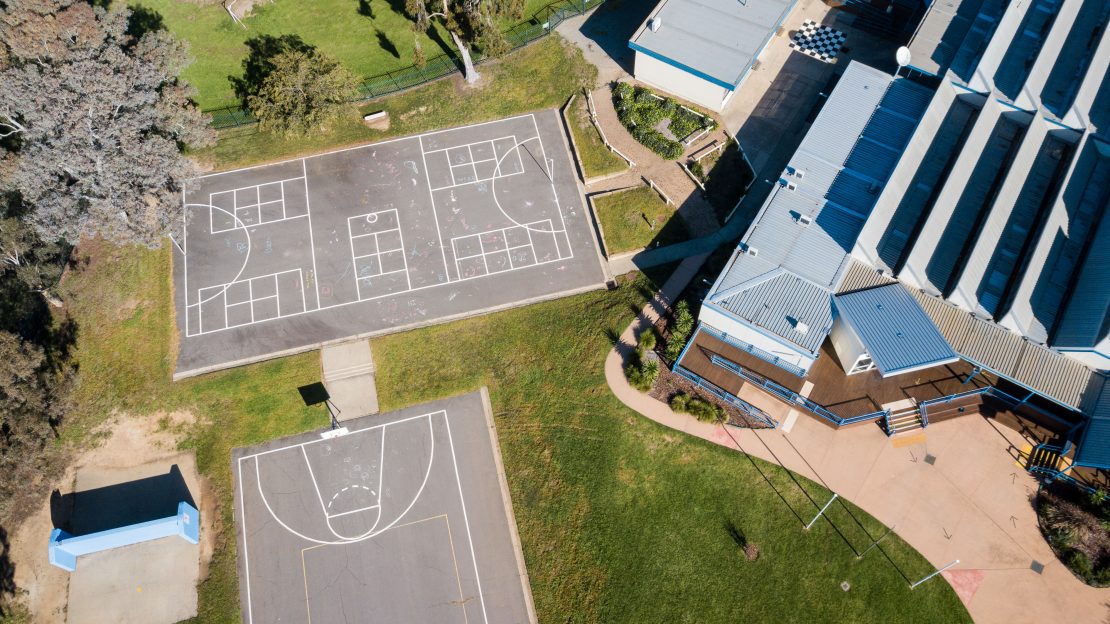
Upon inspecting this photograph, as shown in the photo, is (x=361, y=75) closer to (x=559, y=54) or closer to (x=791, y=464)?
(x=559, y=54)

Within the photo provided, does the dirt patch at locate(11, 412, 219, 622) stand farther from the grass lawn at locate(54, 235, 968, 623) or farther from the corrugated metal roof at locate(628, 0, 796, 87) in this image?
the corrugated metal roof at locate(628, 0, 796, 87)

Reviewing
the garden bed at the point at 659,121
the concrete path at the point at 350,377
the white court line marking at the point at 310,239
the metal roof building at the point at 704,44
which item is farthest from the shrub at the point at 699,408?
the white court line marking at the point at 310,239

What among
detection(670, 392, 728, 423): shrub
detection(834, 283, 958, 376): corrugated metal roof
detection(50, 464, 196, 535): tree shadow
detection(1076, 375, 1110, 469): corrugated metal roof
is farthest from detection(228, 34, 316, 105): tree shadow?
detection(1076, 375, 1110, 469): corrugated metal roof

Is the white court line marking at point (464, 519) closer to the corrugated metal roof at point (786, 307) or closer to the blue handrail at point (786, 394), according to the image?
the blue handrail at point (786, 394)

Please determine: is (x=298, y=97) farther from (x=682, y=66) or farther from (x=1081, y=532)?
(x=1081, y=532)

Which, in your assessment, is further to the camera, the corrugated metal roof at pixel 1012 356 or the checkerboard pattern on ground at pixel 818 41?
the checkerboard pattern on ground at pixel 818 41

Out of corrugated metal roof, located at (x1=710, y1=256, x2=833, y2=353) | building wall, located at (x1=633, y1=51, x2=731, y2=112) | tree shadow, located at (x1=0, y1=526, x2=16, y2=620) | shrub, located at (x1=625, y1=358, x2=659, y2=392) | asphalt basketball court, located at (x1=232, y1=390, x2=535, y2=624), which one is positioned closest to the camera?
tree shadow, located at (x1=0, y1=526, x2=16, y2=620)
